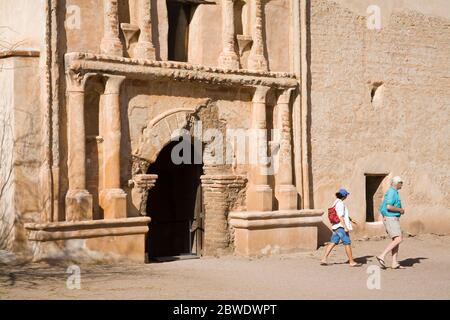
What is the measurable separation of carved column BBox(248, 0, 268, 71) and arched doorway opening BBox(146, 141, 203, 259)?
1.92m

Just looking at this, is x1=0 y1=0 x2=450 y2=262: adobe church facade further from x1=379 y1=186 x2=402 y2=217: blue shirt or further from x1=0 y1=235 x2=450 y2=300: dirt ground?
x1=379 y1=186 x2=402 y2=217: blue shirt

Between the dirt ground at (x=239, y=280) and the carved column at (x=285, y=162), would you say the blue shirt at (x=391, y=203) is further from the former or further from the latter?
the carved column at (x=285, y=162)

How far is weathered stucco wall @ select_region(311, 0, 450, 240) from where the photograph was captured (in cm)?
1495

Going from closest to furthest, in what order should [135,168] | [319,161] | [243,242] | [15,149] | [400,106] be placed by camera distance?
[15,149] < [135,168] < [243,242] < [319,161] < [400,106]

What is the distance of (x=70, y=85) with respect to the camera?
11.7 m

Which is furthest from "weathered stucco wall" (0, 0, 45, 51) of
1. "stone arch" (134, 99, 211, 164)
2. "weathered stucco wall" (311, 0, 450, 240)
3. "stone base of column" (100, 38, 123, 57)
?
"weathered stucco wall" (311, 0, 450, 240)

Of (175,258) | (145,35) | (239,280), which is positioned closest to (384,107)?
(175,258)

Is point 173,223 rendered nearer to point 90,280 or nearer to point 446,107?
point 90,280

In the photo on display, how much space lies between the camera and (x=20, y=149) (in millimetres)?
11414

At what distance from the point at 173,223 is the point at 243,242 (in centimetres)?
220

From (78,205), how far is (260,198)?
3.49m

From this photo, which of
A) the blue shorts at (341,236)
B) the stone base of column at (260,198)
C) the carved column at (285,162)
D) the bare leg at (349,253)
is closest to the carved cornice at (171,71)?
the carved column at (285,162)

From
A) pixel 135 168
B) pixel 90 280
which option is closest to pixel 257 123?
pixel 135 168

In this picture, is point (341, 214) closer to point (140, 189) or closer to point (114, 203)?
point (140, 189)
